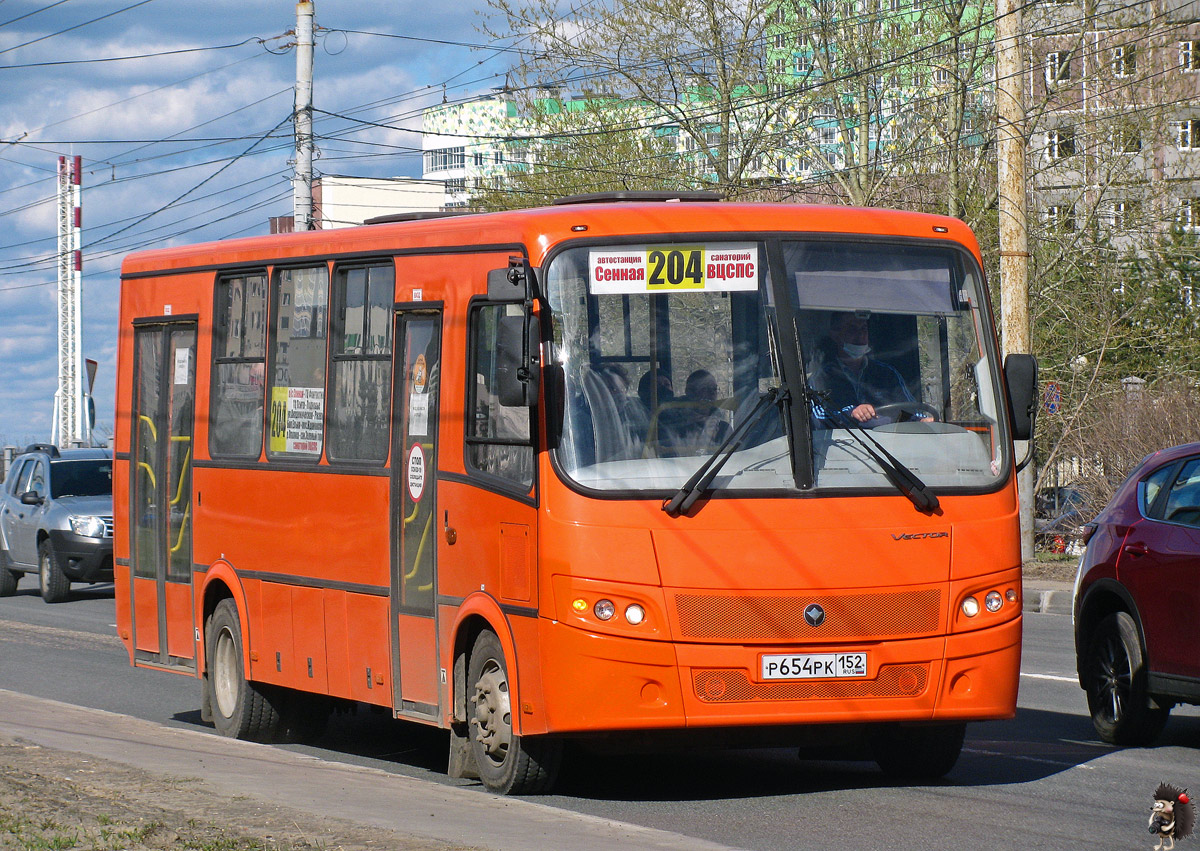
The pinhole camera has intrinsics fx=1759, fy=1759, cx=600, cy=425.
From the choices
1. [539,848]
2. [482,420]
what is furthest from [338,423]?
[539,848]

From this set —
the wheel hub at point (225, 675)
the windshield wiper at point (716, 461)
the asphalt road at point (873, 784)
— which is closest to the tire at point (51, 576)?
the asphalt road at point (873, 784)

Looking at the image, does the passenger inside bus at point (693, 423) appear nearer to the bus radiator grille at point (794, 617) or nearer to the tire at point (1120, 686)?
the bus radiator grille at point (794, 617)

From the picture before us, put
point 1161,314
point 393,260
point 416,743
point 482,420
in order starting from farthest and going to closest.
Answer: point 1161,314 < point 416,743 < point 393,260 < point 482,420

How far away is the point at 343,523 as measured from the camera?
33.0 feet

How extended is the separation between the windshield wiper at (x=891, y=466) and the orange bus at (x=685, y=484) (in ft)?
0.04

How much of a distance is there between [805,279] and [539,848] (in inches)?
127

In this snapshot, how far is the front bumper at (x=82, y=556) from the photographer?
23.6 meters

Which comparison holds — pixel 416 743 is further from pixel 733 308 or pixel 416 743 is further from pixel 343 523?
pixel 733 308

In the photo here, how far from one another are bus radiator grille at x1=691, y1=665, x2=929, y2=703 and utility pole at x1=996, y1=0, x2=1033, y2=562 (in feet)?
45.6

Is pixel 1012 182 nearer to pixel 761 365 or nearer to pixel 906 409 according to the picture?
pixel 906 409

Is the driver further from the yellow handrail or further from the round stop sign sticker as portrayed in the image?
the yellow handrail

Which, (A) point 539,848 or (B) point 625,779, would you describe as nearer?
(A) point 539,848

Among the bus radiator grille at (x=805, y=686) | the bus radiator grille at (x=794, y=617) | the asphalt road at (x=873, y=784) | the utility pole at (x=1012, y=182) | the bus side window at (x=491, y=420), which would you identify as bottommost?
the asphalt road at (x=873, y=784)

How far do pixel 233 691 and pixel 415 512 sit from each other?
2960 millimetres
